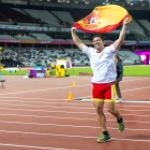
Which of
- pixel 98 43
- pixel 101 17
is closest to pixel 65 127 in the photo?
pixel 98 43

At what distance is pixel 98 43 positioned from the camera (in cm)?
740

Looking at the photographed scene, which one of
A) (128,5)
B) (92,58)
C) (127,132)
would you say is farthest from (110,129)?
(128,5)

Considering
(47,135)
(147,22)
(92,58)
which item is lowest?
(47,135)

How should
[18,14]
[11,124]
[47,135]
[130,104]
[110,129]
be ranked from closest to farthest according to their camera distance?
[47,135], [110,129], [11,124], [130,104], [18,14]

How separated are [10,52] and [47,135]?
227 feet

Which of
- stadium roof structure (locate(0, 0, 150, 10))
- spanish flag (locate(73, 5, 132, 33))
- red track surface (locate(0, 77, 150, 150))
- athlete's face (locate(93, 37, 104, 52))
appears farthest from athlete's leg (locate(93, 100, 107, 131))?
stadium roof structure (locate(0, 0, 150, 10))

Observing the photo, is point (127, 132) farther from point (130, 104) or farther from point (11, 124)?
point (130, 104)

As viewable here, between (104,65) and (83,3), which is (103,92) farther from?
(83,3)

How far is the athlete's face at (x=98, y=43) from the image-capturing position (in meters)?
7.37

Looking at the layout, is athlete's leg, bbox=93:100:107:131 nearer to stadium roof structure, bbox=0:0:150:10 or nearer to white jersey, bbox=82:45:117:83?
white jersey, bbox=82:45:117:83

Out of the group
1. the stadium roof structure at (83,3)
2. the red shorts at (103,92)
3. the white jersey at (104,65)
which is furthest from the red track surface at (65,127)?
the stadium roof structure at (83,3)

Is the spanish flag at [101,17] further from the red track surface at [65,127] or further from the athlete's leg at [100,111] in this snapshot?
the red track surface at [65,127]

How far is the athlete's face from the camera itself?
24.2 feet

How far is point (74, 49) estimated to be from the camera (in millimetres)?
90125
